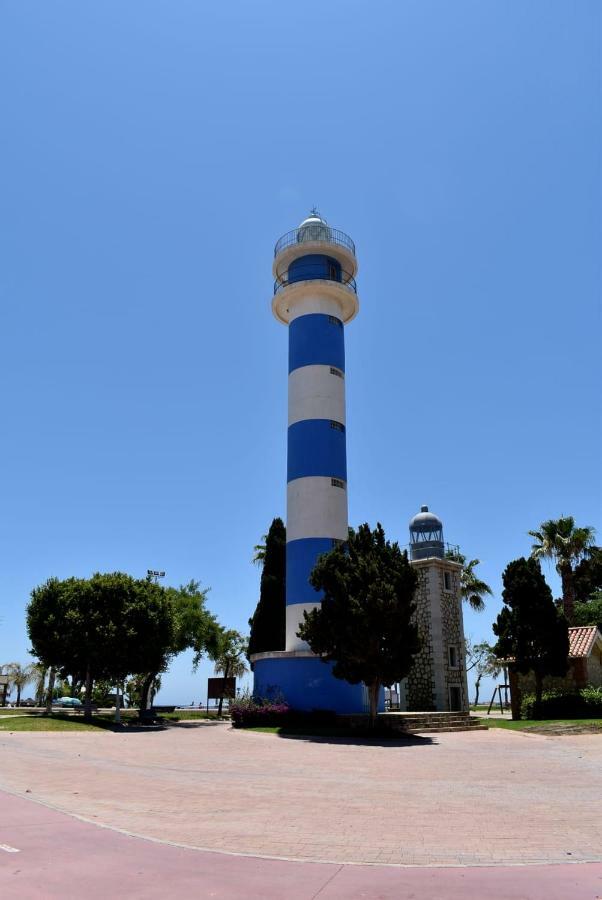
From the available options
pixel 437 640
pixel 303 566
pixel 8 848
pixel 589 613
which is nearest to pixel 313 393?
pixel 303 566

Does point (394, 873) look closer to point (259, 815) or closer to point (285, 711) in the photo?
point (259, 815)

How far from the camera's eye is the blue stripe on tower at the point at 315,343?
3772cm

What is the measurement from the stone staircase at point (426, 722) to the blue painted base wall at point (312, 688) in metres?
3.31

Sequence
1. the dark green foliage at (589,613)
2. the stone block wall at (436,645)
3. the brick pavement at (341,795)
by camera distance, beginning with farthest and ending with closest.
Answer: the dark green foliage at (589,613) → the stone block wall at (436,645) → the brick pavement at (341,795)

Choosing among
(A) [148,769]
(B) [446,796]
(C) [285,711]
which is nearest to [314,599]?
(C) [285,711]

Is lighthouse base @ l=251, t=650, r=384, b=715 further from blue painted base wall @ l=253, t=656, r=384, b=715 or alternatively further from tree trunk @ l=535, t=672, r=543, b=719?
tree trunk @ l=535, t=672, r=543, b=719

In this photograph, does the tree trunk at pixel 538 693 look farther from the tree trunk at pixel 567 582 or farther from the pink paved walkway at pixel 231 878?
the pink paved walkway at pixel 231 878

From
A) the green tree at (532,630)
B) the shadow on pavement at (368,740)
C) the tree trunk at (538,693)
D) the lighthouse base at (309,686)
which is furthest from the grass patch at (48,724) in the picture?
the tree trunk at (538,693)

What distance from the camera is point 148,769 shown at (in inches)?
651

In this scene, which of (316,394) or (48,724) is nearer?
(48,724)

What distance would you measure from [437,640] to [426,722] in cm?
704

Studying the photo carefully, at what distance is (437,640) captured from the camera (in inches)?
1409

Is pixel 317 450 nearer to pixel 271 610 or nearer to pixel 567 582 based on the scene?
pixel 271 610

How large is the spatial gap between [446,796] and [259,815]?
3.93m
